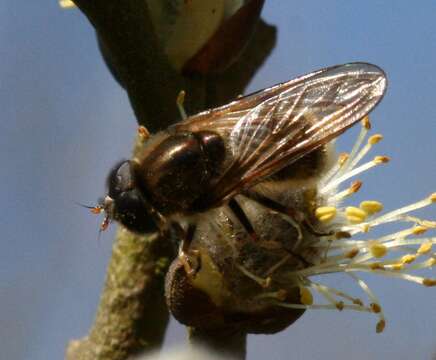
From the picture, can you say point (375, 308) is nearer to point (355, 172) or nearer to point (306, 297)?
point (306, 297)

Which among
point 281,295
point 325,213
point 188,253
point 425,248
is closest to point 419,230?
point 425,248

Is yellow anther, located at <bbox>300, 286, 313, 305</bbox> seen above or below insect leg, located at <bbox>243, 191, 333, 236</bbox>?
below

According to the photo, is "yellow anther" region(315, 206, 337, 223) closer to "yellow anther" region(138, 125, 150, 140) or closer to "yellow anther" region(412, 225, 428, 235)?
"yellow anther" region(412, 225, 428, 235)

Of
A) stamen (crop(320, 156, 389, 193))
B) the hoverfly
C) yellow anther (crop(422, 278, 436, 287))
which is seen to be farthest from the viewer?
stamen (crop(320, 156, 389, 193))

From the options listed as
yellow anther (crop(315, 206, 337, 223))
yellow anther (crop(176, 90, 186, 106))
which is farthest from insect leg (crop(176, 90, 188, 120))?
yellow anther (crop(315, 206, 337, 223))

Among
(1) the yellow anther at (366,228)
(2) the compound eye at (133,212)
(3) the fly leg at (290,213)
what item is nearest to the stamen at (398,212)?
(1) the yellow anther at (366,228)

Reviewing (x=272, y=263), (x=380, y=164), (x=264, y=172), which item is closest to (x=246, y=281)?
(x=272, y=263)
